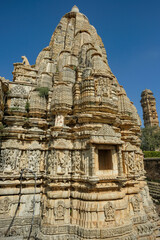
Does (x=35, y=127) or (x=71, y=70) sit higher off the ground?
(x=71, y=70)

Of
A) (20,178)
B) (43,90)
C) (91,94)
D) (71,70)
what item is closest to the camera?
(20,178)

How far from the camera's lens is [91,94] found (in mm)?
9156

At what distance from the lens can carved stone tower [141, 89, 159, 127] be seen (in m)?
53.3

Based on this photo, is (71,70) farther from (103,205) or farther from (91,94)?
(103,205)

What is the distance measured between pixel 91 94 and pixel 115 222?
7.12m

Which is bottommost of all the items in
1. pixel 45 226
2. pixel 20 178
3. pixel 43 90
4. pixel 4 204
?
pixel 45 226

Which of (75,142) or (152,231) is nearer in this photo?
(152,231)

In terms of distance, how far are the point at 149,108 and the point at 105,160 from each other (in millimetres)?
52186

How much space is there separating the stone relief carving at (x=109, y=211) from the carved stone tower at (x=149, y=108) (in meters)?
51.7

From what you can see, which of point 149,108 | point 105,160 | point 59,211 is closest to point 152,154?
point 105,160

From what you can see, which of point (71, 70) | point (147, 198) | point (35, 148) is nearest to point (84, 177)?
point (35, 148)

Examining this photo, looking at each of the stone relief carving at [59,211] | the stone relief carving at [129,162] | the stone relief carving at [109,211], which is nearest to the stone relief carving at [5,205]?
the stone relief carving at [59,211]

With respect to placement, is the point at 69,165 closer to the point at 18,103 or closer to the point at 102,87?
the point at 102,87

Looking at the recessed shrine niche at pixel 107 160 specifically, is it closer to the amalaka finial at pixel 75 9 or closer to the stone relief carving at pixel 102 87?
the stone relief carving at pixel 102 87
